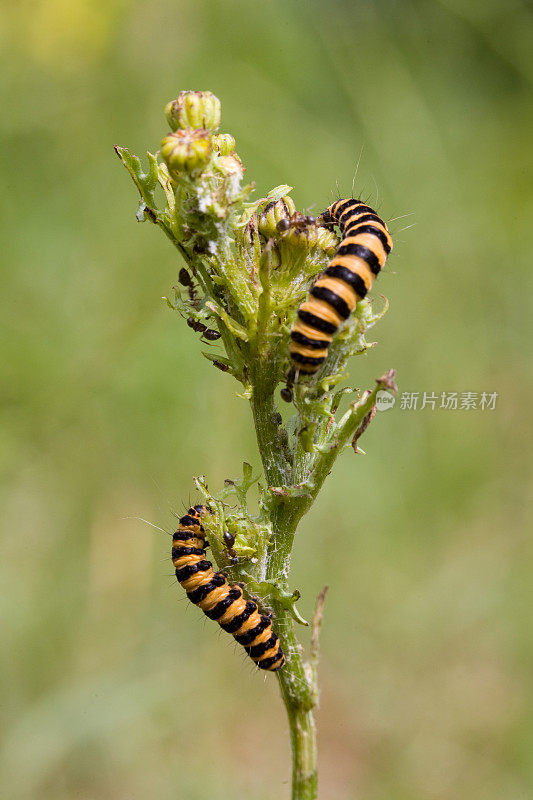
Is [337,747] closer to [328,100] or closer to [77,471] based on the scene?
[77,471]

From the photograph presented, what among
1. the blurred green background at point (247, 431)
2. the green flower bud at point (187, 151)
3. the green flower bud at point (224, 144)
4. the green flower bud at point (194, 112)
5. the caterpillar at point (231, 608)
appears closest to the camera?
the green flower bud at point (187, 151)

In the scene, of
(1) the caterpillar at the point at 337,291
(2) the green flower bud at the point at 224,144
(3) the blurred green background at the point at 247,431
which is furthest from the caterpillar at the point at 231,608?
(3) the blurred green background at the point at 247,431

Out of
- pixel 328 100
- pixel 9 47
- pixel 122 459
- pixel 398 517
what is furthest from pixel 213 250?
pixel 328 100

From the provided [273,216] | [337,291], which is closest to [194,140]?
[273,216]

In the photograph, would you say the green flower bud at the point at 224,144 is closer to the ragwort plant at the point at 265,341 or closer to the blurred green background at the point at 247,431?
the ragwort plant at the point at 265,341

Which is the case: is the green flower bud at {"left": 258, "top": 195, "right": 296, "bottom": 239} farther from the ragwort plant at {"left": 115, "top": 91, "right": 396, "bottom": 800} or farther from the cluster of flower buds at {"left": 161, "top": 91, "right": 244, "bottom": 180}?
the cluster of flower buds at {"left": 161, "top": 91, "right": 244, "bottom": 180}

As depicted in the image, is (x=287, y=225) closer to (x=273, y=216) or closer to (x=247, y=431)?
(x=273, y=216)
